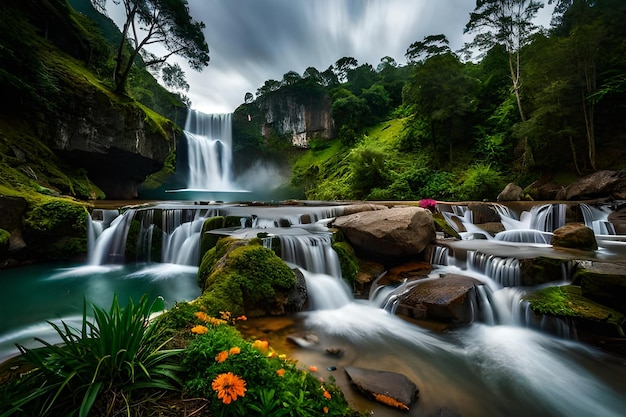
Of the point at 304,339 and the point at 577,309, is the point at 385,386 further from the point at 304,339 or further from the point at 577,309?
the point at 577,309

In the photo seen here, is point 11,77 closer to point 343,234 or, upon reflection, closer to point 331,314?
point 343,234

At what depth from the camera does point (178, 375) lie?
169cm

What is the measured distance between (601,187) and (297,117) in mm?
39422

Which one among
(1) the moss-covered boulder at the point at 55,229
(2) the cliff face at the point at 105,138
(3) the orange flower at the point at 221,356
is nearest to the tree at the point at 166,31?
(2) the cliff face at the point at 105,138

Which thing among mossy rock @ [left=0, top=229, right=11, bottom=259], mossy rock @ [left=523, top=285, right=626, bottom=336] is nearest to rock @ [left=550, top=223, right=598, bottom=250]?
mossy rock @ [left=523, top=285, right=626, bottom=336]

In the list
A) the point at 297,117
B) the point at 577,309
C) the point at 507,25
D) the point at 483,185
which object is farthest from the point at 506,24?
the point at 297,117

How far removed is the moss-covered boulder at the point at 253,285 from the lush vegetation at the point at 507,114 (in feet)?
50.6

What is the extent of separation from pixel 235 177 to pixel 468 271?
131 feet

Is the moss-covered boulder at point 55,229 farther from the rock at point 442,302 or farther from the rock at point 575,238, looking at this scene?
the rock at point 575,238

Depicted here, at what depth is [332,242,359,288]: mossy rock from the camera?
5.91 metres

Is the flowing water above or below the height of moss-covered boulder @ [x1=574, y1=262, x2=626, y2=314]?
below

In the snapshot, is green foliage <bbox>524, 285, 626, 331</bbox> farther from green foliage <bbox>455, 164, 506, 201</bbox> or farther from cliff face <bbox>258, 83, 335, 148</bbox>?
cliff face <bbox>258, 83, 335, 148</bbox>

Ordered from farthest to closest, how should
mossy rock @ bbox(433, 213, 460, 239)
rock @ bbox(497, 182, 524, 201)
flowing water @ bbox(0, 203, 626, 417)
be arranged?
rock @ bbox(497, 182, 524, 201)
mossy rock @ bbox(433, 213, 460, 239)
flowing water @ bbox(0, 203, 626, 417)

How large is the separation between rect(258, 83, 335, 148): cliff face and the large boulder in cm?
3868
